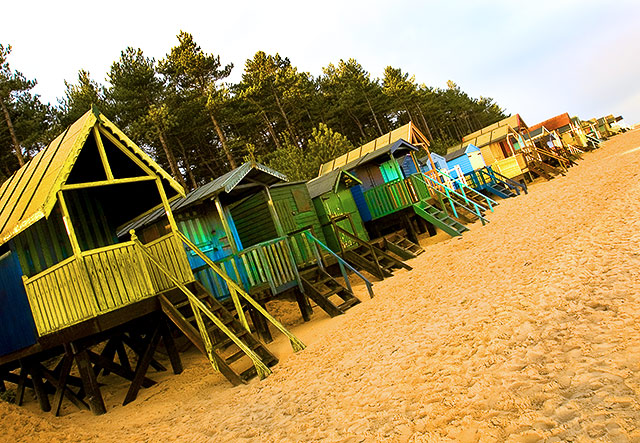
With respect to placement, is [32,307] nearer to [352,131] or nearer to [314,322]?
[314,322]

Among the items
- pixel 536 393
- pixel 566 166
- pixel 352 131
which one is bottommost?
pixel 536 393

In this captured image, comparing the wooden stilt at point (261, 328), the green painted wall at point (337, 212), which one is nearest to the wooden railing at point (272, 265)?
the wooden stilt at point (261, 328)

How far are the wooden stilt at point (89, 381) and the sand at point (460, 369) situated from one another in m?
0.22

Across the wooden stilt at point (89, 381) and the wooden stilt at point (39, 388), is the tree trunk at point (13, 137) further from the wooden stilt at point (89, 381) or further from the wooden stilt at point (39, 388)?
the wooden stilt at point (89, 381)

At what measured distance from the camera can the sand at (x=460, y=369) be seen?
354 centimetres

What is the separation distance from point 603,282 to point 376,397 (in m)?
4.07

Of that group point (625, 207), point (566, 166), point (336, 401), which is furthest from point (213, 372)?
point (566, 166)

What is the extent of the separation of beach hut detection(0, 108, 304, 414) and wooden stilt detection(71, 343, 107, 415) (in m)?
0.02

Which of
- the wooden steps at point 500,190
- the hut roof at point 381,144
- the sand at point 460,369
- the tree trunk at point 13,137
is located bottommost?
the sand at point 460,369

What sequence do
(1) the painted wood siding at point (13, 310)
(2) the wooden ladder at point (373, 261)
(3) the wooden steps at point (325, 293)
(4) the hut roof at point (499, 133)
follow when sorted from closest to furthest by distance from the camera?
(1) the painted wood siding at point (13, 310)
(3) the wooden steps at point (325, 293)
(2) the wooden ladder at point (373, 261)
(4) the hut roof at point (499, 133)

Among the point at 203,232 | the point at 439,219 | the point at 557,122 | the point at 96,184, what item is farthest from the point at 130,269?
the point at 557,122

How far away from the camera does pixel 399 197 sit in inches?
699

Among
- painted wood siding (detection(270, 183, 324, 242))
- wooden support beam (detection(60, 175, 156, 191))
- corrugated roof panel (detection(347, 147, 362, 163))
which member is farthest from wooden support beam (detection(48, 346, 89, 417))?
corrugated roof panel (detection(347, 147, 362, 163))

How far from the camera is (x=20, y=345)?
9047 mm
